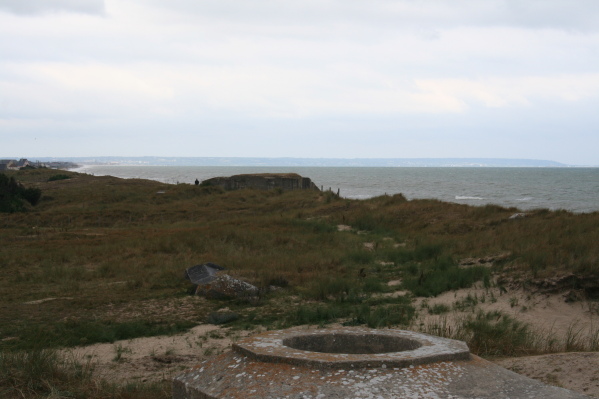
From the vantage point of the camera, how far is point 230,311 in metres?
10.1

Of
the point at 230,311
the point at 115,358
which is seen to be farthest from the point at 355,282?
the point at 115,358

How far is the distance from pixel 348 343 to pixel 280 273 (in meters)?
7.75

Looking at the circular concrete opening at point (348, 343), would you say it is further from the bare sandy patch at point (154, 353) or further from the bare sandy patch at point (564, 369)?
the bare sandy patch at point (154, 353)

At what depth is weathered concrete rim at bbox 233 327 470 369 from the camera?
3.91 metres

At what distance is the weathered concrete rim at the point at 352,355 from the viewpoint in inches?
154

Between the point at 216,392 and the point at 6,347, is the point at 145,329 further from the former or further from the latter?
the point at 216,392

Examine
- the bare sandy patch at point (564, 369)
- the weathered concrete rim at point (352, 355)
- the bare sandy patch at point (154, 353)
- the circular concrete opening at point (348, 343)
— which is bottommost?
the bare sandy patch at point (154, 353)

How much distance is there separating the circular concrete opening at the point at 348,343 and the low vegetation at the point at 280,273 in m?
1.66

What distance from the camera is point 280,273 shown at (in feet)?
41.2

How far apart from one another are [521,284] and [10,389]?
9.14 m

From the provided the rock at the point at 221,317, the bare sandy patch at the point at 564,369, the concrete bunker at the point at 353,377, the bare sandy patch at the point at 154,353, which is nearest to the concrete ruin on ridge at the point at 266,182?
the rock at the point at 221,317

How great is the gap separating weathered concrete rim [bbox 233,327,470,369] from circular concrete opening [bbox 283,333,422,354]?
0.03 metres

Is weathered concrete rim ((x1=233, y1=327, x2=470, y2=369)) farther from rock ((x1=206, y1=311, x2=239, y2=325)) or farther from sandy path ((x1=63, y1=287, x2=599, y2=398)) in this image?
rock ((x1=206, y1=311, x2=239, y2=325))

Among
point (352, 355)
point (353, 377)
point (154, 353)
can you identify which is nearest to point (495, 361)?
point (352, 355)
